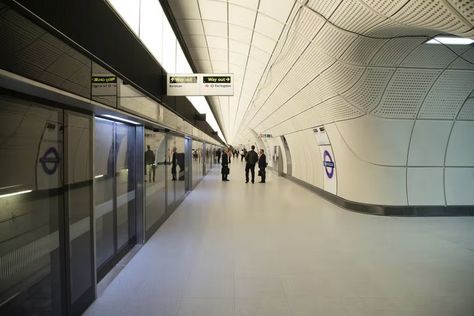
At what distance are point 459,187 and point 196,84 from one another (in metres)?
7.05

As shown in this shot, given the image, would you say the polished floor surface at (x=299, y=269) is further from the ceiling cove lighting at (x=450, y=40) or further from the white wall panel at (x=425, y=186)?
the ceiling cove lighting at (x=450, y=40)

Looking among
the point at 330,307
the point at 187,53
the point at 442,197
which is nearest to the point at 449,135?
the point at 442,197

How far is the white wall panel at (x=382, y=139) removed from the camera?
7.75 metres

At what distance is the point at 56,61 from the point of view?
2359 mm

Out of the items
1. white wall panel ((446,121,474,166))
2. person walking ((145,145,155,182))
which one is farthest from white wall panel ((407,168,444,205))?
person walking ((145,145,155,182))

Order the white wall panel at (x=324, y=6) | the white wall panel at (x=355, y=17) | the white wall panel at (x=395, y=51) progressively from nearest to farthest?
1. the white wall panel at (x=355, y=17)
2. the white wall panel at (x=324, y=6)
3. the white wall panel at (x=395, y=51)

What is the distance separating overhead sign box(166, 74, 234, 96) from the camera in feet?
23.5

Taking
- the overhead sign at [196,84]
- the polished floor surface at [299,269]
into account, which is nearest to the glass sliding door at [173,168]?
the polished floor surface at [299,269]

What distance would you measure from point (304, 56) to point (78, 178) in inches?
231

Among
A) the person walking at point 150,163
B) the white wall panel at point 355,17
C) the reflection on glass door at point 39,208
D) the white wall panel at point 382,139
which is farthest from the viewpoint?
the white wall panel at point 382,139

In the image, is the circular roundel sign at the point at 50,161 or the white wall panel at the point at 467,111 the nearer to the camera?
the circular roundel sign at the point at 50,161

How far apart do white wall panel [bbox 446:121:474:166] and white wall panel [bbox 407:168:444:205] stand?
428 millimetres

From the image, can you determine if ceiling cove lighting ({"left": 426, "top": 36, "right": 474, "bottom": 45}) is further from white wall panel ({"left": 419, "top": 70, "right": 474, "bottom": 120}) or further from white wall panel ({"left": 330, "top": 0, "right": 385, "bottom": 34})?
white wall panel ({"left": 330, "top": 0, "right": 385, "bottom": 34})

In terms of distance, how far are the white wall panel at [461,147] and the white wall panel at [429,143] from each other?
169mm
